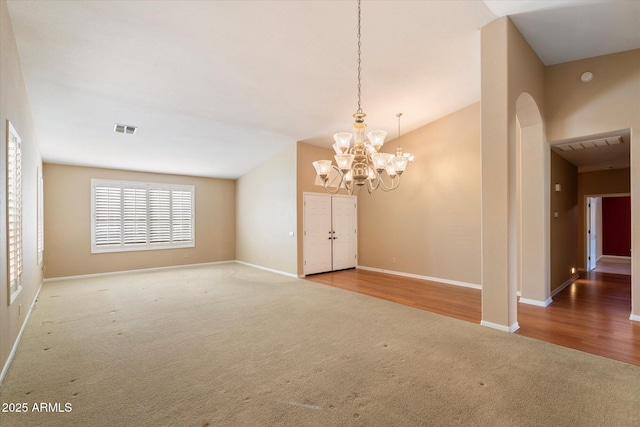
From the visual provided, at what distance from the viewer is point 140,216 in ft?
25.8

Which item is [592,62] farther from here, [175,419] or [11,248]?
[11,248]

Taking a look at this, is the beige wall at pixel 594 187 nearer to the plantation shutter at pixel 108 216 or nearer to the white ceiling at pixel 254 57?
the white ceiling at pixel 254 57

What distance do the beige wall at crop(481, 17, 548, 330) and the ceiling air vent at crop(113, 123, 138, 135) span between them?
5.91m

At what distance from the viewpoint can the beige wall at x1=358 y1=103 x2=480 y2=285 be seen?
595cm

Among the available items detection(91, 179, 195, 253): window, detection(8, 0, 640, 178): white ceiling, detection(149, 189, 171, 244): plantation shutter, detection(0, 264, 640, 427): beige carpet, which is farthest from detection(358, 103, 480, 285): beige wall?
detection(149, 189, 171, 244): plantation shutter

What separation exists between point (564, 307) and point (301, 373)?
14.5ft

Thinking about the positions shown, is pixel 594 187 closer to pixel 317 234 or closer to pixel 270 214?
pixel 317 234

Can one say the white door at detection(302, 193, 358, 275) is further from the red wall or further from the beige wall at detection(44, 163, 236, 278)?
the red wall

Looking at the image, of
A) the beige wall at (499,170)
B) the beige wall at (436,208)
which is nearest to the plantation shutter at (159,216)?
the beige wall at (436,208)

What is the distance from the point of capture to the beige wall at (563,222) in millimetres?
5289

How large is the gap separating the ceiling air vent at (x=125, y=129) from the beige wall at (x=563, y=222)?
306 inches

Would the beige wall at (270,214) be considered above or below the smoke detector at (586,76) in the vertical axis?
below

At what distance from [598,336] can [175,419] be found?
4555 millimetres

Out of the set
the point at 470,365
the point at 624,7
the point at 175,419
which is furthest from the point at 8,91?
the point at 624,7
